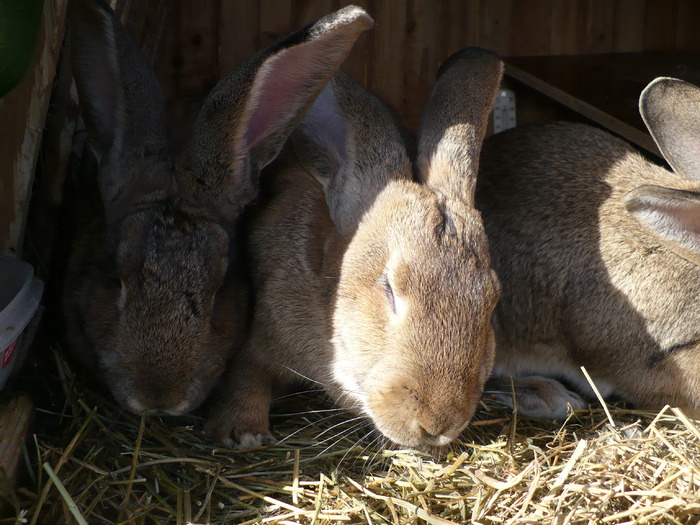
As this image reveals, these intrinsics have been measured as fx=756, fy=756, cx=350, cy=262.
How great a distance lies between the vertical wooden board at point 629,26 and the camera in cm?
508

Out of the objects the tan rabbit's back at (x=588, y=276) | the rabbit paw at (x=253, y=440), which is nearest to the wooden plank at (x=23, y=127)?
the rabbit paw at (x=253, y=440)

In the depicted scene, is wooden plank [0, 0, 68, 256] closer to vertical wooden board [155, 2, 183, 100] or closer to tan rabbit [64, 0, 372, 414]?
tan rabbit [64, 0, 372, 414]

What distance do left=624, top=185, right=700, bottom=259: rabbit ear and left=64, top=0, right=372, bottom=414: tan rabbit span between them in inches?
48.0

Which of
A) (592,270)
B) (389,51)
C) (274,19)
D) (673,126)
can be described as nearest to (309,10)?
(274,19)

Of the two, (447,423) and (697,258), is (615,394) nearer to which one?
(697,258)

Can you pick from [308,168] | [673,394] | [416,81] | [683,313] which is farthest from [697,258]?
[416,81]

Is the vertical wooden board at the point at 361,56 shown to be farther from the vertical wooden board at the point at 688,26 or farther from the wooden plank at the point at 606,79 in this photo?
the vertical wooden board at the point at 688,26

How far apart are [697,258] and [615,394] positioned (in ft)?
2.80

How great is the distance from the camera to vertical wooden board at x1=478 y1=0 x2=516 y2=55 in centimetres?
486

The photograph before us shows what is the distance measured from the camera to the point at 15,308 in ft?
8.25

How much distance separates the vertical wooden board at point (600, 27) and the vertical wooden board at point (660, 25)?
0.27 metres

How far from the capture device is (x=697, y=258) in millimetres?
3062

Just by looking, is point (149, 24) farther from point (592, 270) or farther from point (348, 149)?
point (592, 270)

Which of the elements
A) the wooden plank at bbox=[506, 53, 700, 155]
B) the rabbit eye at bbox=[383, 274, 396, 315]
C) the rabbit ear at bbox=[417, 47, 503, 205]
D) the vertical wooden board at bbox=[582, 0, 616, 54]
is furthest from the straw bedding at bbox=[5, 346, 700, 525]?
the vertical wooden board at bbox=[582, 0, 616, 54]
